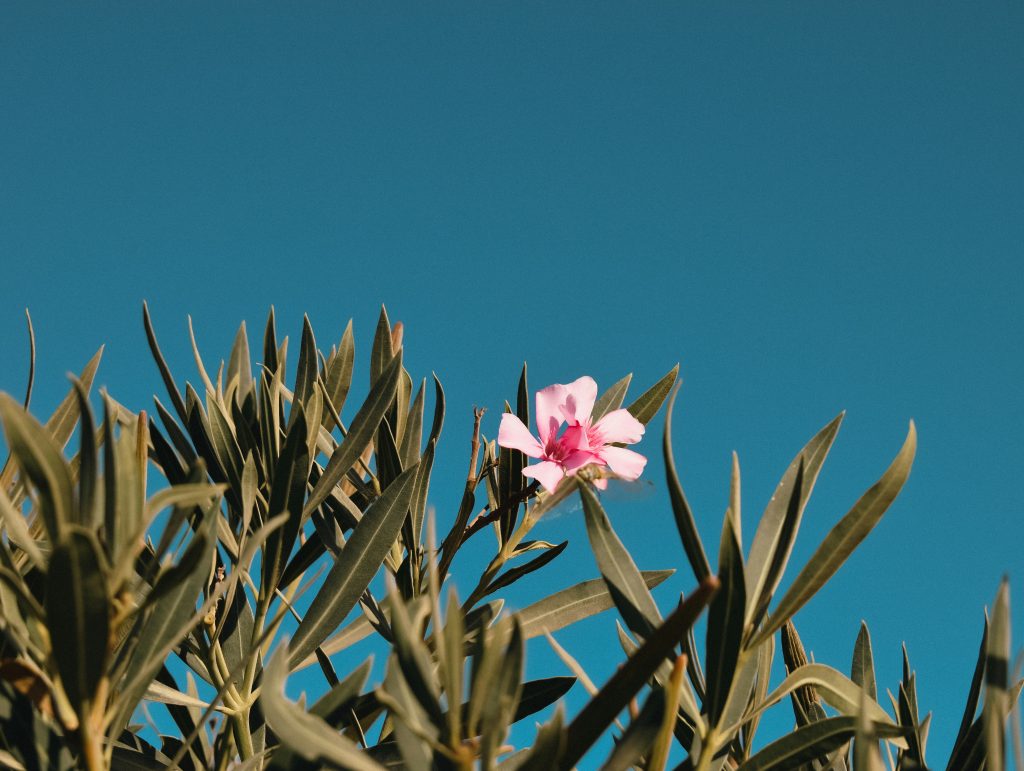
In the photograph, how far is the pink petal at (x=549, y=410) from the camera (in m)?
1.58

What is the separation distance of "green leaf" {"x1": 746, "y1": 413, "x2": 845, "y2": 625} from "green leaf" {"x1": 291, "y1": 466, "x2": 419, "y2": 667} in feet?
1.54

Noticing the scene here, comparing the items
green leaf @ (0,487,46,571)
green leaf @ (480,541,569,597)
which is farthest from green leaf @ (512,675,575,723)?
green leaf @ (0,487,46,571)

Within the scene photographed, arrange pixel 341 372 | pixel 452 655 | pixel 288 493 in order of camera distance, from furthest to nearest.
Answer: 1. pixel 341 372
2. pixel 288 493
3. pixel 452 655

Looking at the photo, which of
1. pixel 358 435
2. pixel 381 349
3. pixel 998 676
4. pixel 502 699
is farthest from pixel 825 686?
pixel 381 349

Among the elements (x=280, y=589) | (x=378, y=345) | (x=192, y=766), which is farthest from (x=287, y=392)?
(x=192, y=766)

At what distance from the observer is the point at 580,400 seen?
5.17 ft

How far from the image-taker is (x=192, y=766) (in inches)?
50.7

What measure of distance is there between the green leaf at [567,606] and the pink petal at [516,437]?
22 cm

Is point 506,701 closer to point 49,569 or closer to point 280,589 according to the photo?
point 49,569

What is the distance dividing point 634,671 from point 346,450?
70 cm

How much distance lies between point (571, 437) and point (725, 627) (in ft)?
1.97

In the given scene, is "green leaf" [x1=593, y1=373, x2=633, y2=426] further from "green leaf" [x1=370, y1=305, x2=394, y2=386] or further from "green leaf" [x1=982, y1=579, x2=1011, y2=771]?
"green leaf" [x1=982, y1=579, x2=1011, y2=771]

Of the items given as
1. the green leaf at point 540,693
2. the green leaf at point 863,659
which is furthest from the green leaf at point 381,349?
the green leaf at point 863,659

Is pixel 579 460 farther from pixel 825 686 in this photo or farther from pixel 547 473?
pixel 825 686
